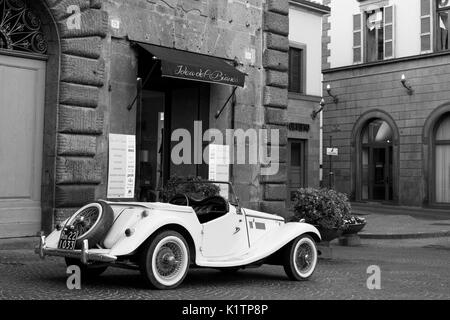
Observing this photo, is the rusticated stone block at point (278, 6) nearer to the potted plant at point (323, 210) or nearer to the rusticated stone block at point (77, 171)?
the potted plant at point (323, 210)

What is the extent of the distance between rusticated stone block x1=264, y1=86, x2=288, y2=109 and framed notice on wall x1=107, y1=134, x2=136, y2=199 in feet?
12.4

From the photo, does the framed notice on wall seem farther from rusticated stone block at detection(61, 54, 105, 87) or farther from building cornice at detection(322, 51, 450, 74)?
building cornice at detection(322, 51, 450, 74)

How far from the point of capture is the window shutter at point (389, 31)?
29.0 meters

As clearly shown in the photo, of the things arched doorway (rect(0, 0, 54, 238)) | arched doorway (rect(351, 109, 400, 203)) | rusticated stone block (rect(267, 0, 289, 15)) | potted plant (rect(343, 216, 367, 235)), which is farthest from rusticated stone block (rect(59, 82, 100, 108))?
arched doorway (rect(351, 109, 400, 203))

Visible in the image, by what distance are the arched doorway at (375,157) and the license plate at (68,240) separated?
23671mm

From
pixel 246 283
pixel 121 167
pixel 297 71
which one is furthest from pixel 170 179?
pixel 297 71

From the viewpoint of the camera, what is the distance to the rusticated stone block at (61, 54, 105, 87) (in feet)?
36.9

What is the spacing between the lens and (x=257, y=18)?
1487cm

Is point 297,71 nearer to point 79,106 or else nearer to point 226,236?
point 79,106

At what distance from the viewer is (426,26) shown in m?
27.8

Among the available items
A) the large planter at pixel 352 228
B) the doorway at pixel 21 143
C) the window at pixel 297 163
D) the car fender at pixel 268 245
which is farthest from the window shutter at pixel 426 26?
the car fender at pixel 268 245

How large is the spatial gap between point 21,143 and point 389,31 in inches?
854

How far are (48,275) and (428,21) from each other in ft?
77.4
